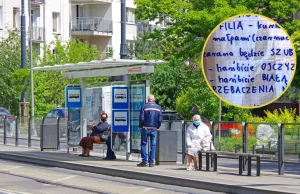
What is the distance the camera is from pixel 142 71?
2355 cm

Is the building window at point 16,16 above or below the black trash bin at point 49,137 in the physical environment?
above

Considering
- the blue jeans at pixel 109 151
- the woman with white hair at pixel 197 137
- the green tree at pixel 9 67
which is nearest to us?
the woman with white hair at pixel 197 137

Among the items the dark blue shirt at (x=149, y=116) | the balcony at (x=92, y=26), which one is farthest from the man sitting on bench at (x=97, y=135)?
the balcony at (x=92, y=26)

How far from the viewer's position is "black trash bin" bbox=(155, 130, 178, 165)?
77.6 ft

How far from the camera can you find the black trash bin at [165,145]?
2364 cm

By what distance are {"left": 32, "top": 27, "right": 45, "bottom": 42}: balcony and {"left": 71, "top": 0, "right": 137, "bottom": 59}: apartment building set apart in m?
4.09

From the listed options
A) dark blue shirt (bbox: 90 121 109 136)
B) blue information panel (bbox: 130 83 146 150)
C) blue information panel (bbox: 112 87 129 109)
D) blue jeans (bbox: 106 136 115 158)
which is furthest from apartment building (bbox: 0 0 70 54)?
blue information panel (bbox: 130 83 146 150)

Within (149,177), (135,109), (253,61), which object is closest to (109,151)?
(135,109)

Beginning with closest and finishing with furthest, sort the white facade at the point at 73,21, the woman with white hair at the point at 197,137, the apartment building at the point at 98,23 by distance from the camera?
the woman with white hair at the point at 197,137
the white facade at the point at 73,21
the apartment building at the point at 98,23

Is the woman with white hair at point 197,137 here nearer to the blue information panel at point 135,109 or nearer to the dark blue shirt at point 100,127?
the blue information panel at point 135,109

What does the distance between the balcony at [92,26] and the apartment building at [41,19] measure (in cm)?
91

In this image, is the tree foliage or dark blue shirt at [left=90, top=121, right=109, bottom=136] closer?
dark blue shirt at [left=90, top=121, right=109, bottom=136]

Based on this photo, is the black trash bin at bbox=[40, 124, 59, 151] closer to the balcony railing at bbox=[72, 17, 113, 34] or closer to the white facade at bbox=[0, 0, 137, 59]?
the white facade at bbox=[0, 0, 137, 59]

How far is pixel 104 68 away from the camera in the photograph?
25594 mm
